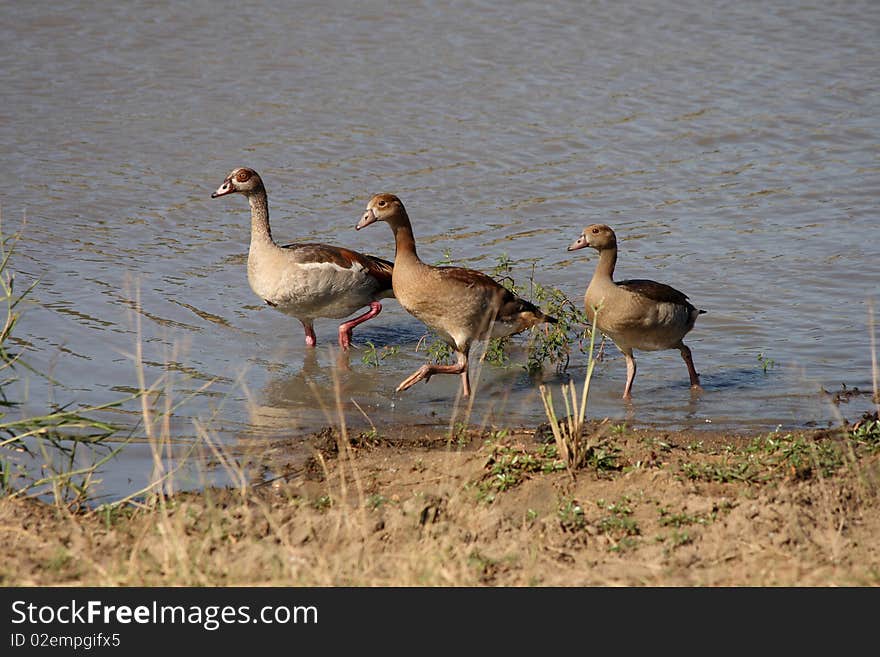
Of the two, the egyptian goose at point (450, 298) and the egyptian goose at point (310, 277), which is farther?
the egyptian goose at point (310, 277)

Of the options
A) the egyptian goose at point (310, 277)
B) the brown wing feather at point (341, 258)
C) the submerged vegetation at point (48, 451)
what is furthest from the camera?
the brown wing feather at point (341, 258)

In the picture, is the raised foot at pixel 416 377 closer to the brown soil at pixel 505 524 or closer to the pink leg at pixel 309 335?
the brown soil at pixel 505 524

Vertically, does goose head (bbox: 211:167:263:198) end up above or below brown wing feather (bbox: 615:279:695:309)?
above

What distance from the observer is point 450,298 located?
29.0 feet

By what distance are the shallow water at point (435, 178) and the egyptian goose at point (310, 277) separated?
1.34ft

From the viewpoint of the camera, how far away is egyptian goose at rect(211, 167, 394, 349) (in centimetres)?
999

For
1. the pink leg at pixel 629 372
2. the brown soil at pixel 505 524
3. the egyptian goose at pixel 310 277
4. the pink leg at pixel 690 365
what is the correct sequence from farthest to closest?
the egyptian goose at pixel 310 277, the pink leg at pixel 690 365, the pink leg at pixel 629 372, the brown soil at pixel 505 524

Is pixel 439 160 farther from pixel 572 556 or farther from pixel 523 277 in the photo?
pixel 572 556

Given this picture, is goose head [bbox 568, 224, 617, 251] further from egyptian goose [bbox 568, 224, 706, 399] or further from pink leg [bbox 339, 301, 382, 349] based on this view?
pink leg [bbox 339, 301, 382, 349]

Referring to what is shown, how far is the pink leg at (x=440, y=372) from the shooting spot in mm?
8477

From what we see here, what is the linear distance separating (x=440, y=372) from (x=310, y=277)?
183cm

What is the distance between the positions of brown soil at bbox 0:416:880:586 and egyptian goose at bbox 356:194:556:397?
6.77 feet

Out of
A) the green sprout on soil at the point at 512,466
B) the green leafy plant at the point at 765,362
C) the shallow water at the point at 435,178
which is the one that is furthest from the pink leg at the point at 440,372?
the green leafy plant at the point at 765,362

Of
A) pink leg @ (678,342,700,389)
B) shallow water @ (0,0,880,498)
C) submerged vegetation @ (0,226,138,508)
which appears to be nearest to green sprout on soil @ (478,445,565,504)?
shallow water @ (0,0,880,498)
